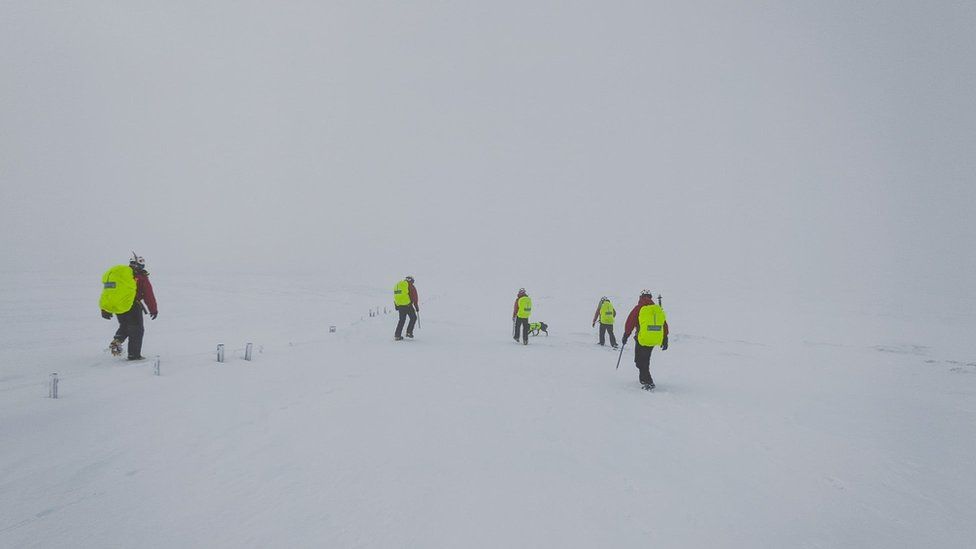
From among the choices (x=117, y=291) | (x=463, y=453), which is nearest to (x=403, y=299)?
(x=117, y=291)

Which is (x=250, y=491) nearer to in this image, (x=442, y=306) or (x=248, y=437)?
(x=248, y=437)

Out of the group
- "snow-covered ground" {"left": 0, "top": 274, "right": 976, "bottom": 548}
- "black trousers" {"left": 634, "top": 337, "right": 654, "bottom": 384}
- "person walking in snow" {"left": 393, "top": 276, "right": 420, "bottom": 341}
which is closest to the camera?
"snow-covered ground" {"left": 0, "top": 274, "right": 976, "bottom": 548}

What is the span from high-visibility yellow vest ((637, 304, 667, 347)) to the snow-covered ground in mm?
1044

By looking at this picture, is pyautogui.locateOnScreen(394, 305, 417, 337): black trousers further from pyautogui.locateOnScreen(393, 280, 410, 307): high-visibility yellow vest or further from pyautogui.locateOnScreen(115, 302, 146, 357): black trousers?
pyautogui.locateOnScreen(115, 302, 146, 357): black trousers

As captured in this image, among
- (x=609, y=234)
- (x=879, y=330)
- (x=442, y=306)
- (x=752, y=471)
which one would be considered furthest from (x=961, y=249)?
(x=752, y=471)

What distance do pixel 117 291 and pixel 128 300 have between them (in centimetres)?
25

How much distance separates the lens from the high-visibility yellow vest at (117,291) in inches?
329

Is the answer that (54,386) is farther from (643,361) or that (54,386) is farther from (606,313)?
(606,313)

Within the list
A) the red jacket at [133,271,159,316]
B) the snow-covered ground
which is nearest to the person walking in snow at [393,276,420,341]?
the snow-covered ground

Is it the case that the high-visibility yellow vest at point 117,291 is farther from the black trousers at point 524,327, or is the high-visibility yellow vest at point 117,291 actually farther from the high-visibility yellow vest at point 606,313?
the high-visibility yellow vest at point 606,313

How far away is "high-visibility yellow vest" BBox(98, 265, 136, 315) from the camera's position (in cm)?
835

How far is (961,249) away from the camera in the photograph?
439ft

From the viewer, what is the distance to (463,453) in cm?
498

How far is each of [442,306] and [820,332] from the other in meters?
21.6
